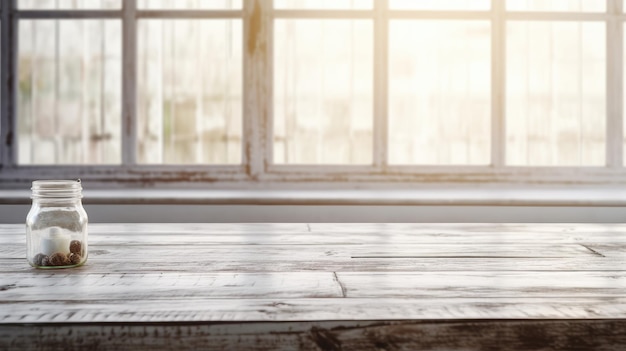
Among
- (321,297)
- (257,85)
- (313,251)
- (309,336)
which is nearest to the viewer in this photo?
(309,336)

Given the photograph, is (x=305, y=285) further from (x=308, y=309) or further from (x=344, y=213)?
Result: (x=344, y=213)

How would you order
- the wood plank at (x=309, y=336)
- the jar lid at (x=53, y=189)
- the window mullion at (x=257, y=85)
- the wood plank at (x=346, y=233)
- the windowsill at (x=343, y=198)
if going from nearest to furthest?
the wood plank at (x=309, y=336) → the jar lid at (x=53, y=189) → the wood plank at (x=346, y=233) → the windowsill at (x=343, y=198) → the window mullion at (x=257, y=85)

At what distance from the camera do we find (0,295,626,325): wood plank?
67 centimetres

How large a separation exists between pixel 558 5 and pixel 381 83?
0.97 m

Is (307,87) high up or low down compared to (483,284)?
up

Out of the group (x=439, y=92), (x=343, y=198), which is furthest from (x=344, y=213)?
(x=439, y=92)

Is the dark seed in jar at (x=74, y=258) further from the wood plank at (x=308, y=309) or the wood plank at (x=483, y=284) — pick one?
the wood plank at (x=483, y=284)

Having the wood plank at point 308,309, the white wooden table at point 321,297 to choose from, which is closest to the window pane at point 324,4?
the white wooden table at point 321,297

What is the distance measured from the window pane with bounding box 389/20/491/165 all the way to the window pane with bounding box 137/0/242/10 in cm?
80

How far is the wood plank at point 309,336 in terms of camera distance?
0.66 meters

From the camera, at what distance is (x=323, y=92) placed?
10.6 feet

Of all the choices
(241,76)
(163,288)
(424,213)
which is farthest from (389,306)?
(241,76)

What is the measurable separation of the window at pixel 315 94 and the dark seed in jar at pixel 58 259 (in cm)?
221

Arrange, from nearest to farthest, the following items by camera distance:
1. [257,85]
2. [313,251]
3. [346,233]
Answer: [313,251]
[346,233]
[257,85]
